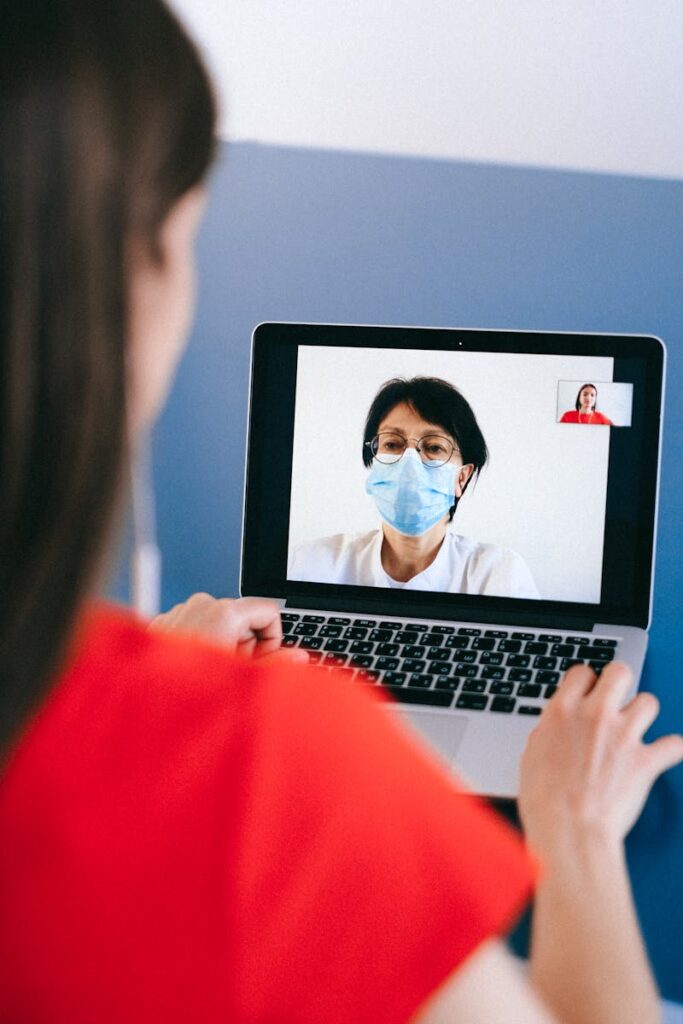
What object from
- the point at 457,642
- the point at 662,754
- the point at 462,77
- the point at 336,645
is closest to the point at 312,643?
the point at 336,645

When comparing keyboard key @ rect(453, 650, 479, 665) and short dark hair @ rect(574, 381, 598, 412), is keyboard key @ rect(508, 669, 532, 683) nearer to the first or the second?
keyboard key @ rect(453, 650, 479, 665)

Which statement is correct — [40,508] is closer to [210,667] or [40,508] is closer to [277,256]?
[210,667]

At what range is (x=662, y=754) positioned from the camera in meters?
0.54

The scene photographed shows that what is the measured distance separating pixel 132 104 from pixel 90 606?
0.45 feet

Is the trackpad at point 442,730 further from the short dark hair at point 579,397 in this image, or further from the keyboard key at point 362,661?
the short dark hair at point 579,397

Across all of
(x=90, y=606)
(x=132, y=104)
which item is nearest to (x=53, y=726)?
(x=90, y=606)

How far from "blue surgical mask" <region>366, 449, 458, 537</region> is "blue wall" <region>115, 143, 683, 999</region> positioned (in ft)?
0.56

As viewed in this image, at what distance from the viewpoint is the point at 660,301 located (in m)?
0.89

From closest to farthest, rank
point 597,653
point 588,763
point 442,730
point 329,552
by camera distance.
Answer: point 588,763
point 442,730
point 597,653
point 329,552

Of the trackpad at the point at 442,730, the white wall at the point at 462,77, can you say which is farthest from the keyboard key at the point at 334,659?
the white wall at the point at 462,77

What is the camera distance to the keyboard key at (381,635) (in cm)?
82

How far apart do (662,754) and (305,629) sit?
1.23 feet

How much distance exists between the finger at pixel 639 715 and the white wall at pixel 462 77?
1.79 ft

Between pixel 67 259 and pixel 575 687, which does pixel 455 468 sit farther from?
pixel 67 259
